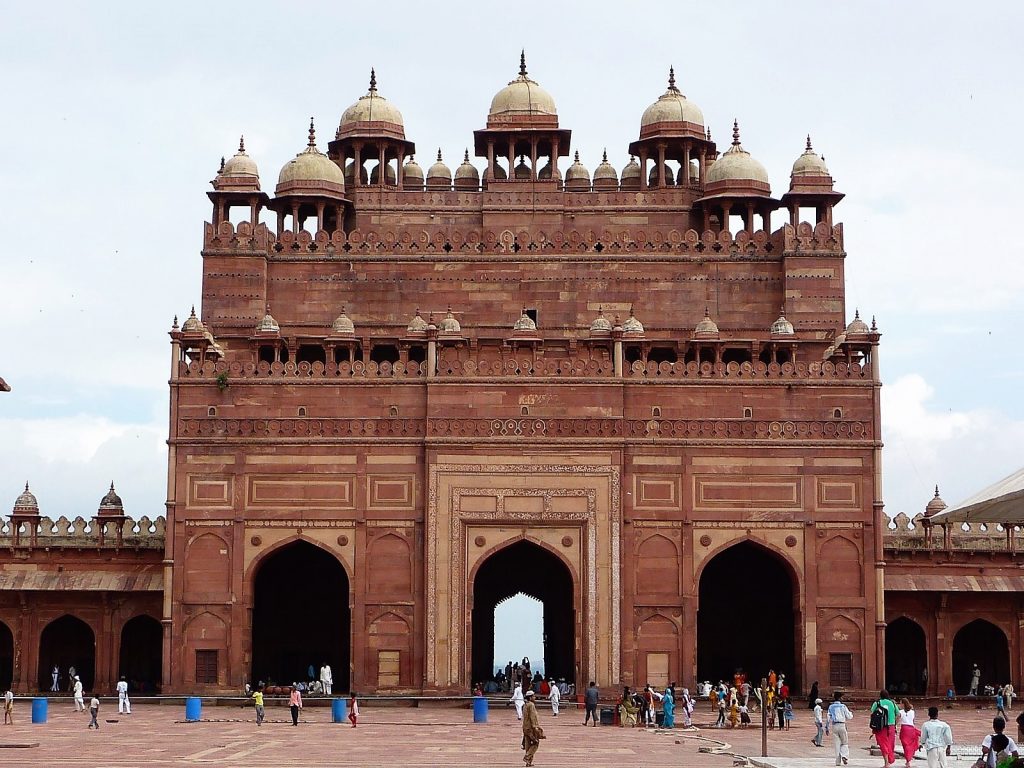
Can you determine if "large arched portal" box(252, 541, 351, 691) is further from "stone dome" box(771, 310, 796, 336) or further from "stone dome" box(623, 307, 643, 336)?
"stone dome" box(771, 310, 796, 336)

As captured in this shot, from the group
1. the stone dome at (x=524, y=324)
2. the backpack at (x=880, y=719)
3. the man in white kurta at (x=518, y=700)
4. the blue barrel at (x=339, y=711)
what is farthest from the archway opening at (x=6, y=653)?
the backpack at (x=880, y=719)

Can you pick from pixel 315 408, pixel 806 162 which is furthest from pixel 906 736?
pixel 806 162

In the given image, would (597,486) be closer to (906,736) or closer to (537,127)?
(537,127)

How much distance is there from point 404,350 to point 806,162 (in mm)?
10426

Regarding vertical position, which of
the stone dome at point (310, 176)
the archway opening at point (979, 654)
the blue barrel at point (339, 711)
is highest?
the stone dome at point (310, 176)

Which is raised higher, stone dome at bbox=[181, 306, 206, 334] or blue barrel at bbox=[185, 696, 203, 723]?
stone dome at bbox=[181, 306, 206, 334]

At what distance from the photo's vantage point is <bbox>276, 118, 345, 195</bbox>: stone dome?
3922 cm

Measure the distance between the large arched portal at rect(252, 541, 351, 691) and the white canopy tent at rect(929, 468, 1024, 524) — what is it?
71.8ft

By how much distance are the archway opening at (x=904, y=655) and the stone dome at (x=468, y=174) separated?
45.0ft

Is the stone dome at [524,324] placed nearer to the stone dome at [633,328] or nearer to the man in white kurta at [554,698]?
the stone dome at [633,328]

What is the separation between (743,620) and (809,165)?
10.2 m

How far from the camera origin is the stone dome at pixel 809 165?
39219mm

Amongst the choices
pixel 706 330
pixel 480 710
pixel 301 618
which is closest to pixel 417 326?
pixel 706 330

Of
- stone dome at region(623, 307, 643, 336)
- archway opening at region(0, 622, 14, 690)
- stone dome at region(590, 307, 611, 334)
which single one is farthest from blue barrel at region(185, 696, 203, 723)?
stone dome at region(623, 307, 643, 336)
